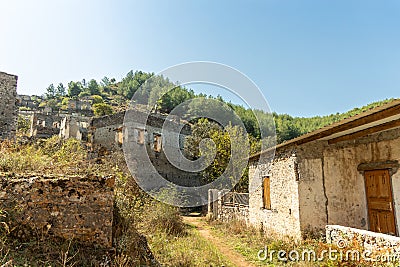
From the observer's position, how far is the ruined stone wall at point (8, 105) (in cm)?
1484

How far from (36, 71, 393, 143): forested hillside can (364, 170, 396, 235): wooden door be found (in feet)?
7.03

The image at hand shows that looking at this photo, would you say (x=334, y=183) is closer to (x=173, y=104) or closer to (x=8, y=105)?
(x=8, y=105)

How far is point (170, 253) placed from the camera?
673 cm

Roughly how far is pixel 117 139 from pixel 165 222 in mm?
8529

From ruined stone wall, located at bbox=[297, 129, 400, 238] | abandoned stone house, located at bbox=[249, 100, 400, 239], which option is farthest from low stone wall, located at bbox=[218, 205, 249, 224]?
ruined stone wall, located at bbox=[297, 129, 400, 238]

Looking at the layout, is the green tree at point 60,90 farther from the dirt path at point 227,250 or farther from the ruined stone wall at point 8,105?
the dirt path at point 227,250

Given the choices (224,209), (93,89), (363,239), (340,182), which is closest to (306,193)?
(340,182)

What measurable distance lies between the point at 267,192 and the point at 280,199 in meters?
0.94

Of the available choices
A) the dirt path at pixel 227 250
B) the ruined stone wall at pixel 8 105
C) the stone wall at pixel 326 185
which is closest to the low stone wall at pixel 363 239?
the stone wall at pixel 326 185

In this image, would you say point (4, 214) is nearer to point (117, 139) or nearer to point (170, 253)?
point (170, 253)

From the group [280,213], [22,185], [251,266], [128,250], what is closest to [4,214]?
[22,185]

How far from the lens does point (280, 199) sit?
27.0 feet

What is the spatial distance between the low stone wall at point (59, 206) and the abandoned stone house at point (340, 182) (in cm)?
488

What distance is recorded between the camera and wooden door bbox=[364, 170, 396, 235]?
6.50m
